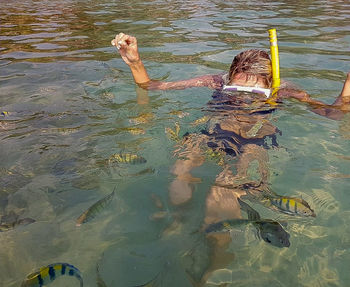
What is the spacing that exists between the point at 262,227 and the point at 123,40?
3.12m

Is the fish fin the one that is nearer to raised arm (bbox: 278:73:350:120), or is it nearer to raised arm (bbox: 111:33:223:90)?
raised arm (bbox: 278:73:350:120)

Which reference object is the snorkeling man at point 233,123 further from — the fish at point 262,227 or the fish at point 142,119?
the fish at point 142,119

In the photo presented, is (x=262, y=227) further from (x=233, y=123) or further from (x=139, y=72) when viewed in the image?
(x=139, y=72)

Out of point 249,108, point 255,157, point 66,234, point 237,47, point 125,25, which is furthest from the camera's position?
point 125,25

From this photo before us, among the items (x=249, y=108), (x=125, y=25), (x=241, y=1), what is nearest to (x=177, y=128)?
(x=249, y=108)

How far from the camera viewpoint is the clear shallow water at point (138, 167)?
258 centimetres

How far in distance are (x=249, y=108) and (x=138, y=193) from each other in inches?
84.1

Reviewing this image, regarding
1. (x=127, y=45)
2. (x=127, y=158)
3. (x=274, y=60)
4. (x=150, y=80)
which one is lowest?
(x=127, y=158)

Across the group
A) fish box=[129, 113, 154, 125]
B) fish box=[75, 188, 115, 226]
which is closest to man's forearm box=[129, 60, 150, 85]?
fish box=[129, 113, 154, 125]

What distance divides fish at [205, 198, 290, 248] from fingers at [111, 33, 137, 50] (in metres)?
2.74

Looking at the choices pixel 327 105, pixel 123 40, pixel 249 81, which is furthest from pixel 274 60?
pixel 123 40

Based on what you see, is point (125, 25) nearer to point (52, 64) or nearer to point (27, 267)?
point (52, 64)

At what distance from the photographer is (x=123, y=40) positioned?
445 centimetres

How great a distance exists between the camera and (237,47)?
340 inches
